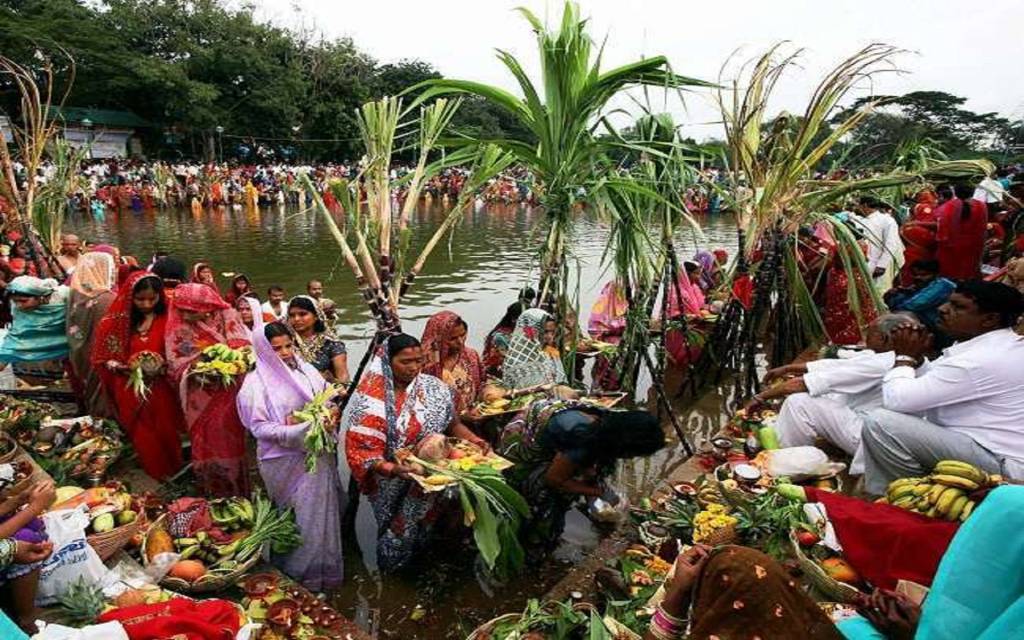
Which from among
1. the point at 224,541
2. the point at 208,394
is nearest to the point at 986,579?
the point at 224,541

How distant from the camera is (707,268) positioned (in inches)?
366

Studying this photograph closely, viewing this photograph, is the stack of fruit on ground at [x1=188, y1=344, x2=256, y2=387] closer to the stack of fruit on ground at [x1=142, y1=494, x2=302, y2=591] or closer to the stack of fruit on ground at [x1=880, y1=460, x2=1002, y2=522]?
the stack of fruit on ground at [x1=142, y1=494, x2=302, y2=591]

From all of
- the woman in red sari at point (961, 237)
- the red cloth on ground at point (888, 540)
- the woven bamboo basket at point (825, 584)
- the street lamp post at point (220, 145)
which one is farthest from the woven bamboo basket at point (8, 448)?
the street lamp post at point (220, 145)

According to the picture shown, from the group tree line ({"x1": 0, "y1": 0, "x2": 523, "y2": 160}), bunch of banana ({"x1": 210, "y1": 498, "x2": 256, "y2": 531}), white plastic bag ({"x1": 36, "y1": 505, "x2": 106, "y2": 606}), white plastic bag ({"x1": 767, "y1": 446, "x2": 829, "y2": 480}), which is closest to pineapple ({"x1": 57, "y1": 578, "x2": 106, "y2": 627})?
white plastic bag ({"x1": 36, "y1": 505, "x2": 106, "y2": 606})

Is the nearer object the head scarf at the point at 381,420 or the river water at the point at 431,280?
the head scarf at the point at 381,420

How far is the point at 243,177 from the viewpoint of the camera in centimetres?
2727

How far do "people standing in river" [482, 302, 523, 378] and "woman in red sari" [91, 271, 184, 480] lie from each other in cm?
246

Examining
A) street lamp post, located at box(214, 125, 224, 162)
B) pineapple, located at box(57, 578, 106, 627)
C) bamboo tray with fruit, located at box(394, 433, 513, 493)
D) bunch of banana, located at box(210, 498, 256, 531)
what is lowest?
bunch of banana, located at box(210, 498, 256, 531)

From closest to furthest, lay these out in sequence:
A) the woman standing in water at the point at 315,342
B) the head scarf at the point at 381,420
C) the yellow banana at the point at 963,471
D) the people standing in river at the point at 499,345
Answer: the yellow banana at the point at 963,471 < the head scarf at the point at 381,420 < the woman standing in water at the point at 315,342 < the people standing in river at the point at 499,345

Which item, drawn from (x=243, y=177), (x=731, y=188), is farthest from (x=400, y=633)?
(x=243, y=177)

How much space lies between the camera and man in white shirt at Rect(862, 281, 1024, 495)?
320 centimetres

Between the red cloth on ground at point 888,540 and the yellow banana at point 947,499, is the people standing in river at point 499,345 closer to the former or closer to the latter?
the red cloth on ground at point 888,540

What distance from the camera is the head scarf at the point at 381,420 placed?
11.8 feet

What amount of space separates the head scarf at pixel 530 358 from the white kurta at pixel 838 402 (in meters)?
1.71
